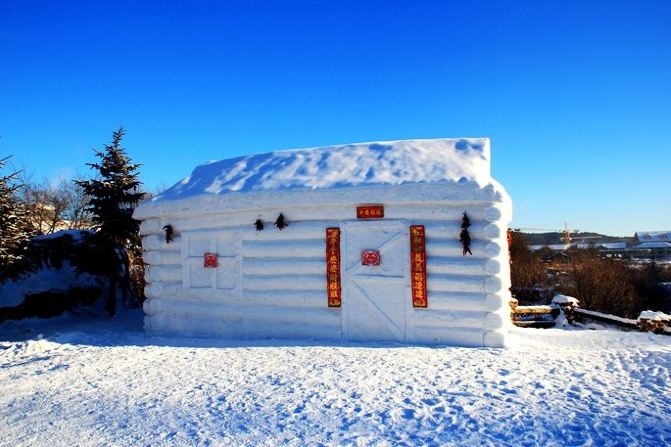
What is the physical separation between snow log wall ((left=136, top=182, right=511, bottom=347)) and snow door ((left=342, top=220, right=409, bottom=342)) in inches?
0.7

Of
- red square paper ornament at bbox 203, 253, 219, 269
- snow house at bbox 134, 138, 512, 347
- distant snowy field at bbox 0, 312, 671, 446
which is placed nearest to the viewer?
distant snowy field at bbox 0, 312, 671, 446

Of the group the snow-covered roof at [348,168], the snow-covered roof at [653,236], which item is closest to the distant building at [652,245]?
the snow-covered roof at [653,236]

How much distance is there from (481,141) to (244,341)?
620 centimetres

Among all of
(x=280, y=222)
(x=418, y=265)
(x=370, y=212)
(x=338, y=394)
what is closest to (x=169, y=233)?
(x=280, y=222)

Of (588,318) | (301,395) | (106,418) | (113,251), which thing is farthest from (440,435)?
(113,251)

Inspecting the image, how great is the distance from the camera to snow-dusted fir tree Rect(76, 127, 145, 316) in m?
12.7

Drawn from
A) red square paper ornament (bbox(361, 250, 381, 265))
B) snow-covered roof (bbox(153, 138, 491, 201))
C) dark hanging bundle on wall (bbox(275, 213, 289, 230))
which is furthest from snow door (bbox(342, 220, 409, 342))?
dark hanging bundle on wall (bbox(275, 213, 289, 230))

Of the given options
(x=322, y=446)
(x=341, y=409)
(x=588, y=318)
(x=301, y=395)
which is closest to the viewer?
(x=322, y=446)

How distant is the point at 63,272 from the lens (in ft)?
40.1

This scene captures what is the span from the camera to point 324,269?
27.6ft

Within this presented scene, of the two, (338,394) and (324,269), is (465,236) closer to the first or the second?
(324,269)

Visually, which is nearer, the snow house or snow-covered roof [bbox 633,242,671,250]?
the snow house

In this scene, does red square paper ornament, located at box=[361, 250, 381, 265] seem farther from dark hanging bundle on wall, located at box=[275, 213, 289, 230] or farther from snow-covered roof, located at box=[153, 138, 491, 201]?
dark hanging bundle on wall, located at box=[275, 213, 289, 230]

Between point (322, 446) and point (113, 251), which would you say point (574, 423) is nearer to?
point (322, 446)
